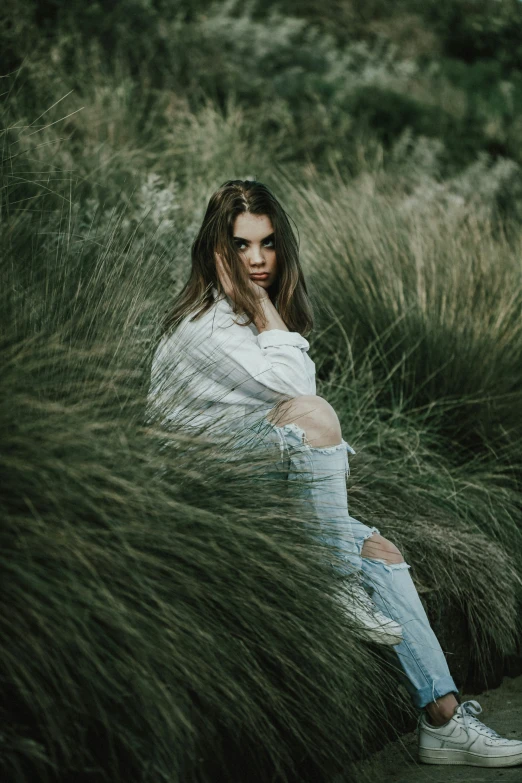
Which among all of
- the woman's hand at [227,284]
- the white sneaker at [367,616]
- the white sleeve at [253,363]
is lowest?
the white sneaker at [367,616]

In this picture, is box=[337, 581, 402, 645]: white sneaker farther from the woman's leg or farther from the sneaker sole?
the sneaker sole

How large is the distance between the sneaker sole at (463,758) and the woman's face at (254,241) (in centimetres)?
160

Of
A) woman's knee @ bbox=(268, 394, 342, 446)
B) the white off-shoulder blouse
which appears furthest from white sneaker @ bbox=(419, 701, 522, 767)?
the white off-shoulder blouse

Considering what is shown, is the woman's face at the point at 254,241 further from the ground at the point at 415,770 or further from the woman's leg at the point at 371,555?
the ground at the point at 415,770

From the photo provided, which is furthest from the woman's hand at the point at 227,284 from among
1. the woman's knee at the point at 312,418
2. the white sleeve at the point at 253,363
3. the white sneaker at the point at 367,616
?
the white sneaker at the point at 367,616

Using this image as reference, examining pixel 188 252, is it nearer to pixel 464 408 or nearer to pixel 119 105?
pixel 464 408

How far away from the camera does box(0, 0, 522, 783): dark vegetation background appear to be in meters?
1.91

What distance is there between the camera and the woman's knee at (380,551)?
2.79m

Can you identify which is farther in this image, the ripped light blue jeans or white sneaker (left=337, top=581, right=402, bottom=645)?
the ripped light blue jeans

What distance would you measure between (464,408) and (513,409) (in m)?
0.22

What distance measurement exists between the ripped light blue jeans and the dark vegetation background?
9 centimetres

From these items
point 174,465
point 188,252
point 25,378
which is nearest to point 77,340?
point 25,378

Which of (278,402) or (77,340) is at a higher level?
(77,340)

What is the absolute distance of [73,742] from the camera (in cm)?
186
